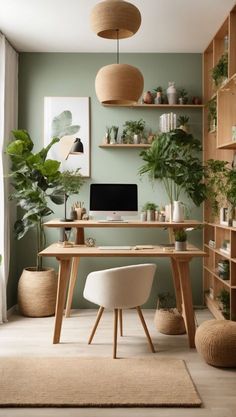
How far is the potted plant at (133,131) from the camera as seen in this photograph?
16.4 feet

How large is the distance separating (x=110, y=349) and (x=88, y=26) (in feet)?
9.70

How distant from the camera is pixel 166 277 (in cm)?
511

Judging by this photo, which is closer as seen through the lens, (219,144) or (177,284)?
(219,144)

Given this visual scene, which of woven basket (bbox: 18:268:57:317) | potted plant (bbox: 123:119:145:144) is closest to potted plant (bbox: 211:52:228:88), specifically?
potted plant (bbox: 123:119:145:144)

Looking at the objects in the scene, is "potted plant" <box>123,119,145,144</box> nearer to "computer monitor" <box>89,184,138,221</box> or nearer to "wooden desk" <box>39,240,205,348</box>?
"computer monitor" <box>89,184,138,221</box>

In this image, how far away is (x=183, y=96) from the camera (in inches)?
199

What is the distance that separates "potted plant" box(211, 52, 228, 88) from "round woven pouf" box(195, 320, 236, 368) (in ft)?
7.64

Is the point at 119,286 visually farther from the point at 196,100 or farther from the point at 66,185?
the point at 196,100

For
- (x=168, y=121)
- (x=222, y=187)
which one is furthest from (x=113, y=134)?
(x=222, y=187)

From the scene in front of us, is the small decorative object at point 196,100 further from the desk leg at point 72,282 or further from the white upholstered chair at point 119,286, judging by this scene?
the white upholstered chair at point 119,286

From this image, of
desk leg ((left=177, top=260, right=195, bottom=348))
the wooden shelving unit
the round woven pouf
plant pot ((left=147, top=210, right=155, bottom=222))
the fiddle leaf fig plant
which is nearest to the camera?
the round woven pouf

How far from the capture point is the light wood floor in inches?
99.0

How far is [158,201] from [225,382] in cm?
253

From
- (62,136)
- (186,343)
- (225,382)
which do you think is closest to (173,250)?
(186,343)
